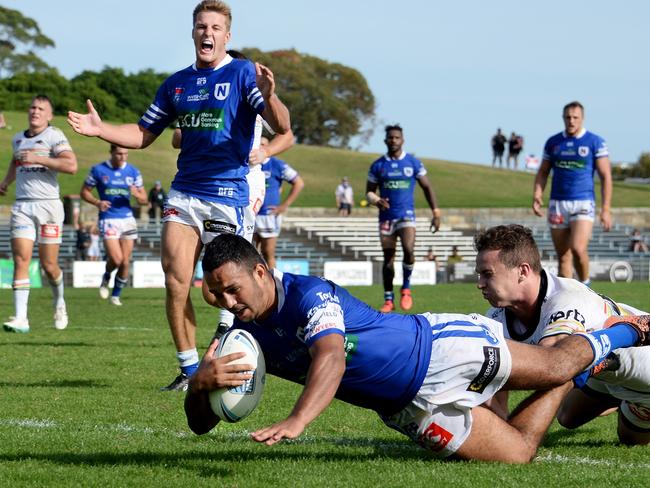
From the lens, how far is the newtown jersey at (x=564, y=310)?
18.7ft

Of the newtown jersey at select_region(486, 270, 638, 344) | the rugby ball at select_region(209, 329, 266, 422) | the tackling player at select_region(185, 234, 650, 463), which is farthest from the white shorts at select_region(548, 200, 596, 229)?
the rugby ball at select_region(209, 329, 266, 422)

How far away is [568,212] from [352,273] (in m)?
16.7

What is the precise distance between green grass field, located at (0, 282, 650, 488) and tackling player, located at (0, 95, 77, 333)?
8.48 ft

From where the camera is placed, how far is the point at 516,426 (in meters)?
5.59

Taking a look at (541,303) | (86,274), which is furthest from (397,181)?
(86,274)

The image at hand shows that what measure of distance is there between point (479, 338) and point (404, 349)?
1.37ft

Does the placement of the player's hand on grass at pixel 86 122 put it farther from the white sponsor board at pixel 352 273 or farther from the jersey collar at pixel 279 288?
the white sponsor board at pixel 352 273

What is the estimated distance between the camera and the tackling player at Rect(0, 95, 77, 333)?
11.9 metres

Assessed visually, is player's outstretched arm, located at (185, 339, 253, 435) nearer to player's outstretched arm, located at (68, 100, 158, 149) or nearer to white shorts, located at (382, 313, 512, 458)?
white shorts, located at (382, 313, 512, 458)

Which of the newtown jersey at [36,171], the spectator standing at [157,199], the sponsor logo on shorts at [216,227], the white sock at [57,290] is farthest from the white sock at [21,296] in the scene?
the spectator standing at [157,199]

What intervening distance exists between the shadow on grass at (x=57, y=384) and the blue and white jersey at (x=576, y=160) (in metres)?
8.45

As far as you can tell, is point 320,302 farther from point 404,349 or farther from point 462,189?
point 462,189

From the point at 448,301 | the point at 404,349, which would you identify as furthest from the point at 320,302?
the point at 448,301

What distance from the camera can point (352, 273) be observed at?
31484mm
